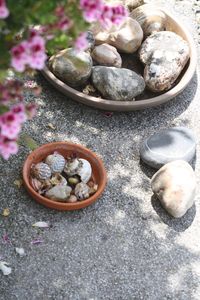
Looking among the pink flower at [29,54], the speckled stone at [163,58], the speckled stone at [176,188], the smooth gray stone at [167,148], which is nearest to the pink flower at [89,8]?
the pink flower at [29,54]

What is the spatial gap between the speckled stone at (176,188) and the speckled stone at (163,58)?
0.75 m

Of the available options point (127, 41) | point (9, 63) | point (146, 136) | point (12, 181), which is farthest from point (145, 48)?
point (9, 63)

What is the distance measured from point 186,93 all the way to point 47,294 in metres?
1.88

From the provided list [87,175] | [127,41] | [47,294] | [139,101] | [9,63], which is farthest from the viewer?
[127,41]

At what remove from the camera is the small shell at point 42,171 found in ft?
10.3

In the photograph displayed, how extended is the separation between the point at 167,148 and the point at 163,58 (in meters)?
0.71

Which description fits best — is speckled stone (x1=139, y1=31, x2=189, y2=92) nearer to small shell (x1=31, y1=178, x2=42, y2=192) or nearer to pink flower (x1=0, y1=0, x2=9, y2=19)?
small shell (x1=31, y1=178, x2=42, y2=192)

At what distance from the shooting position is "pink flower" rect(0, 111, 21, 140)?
5.83 feet

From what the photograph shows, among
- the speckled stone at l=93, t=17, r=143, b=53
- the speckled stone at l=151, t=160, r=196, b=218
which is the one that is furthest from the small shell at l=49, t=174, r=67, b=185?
the speckled stone at l=93, t=17, r=143, b=53

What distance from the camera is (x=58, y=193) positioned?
10.2 ft

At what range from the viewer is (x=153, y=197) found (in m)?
3.32

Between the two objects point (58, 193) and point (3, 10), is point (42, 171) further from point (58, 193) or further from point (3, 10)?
point (3, 10)

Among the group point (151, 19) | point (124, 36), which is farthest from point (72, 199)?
point (151, 19)

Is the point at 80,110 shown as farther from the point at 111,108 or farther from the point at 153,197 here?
the point at 153,197
